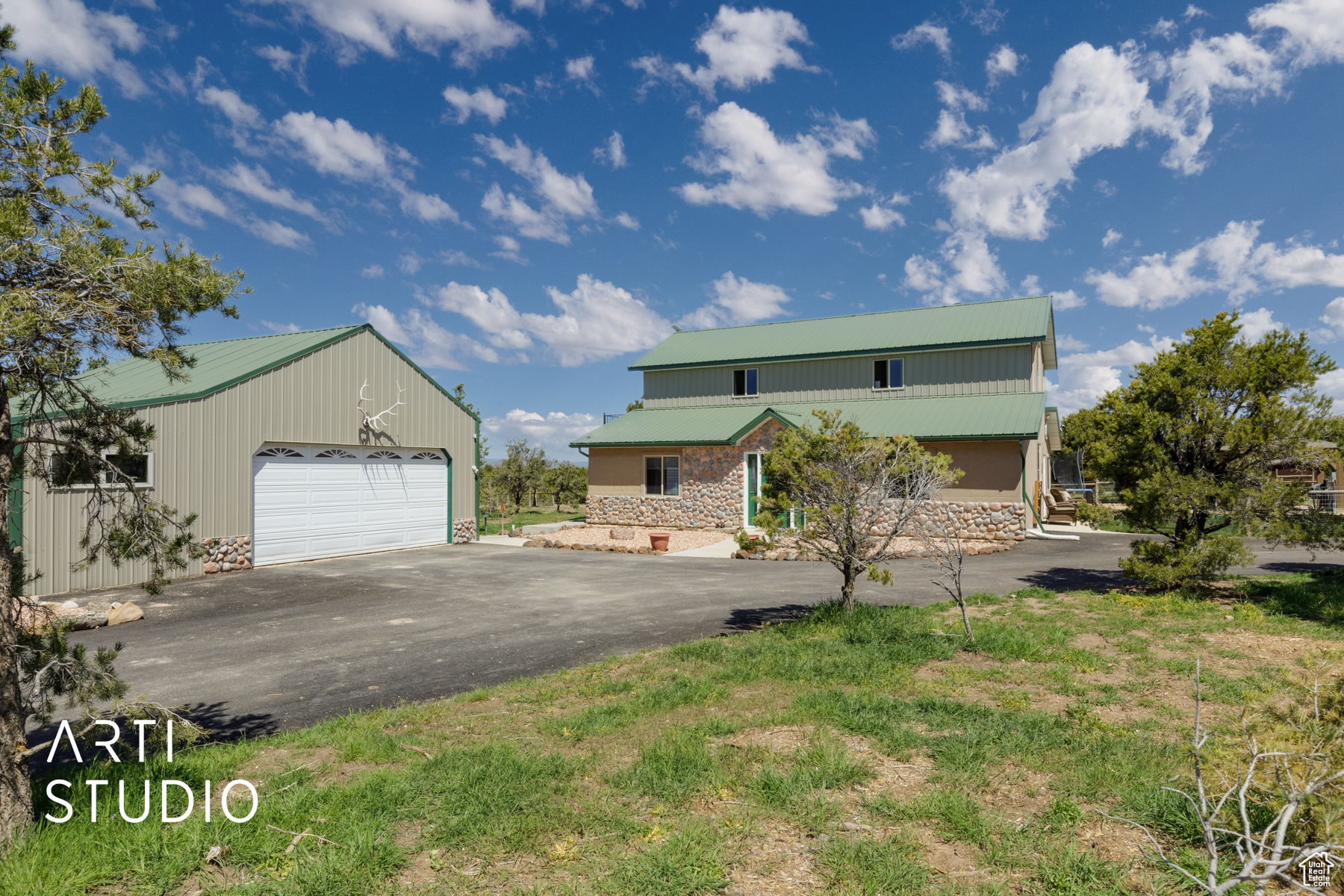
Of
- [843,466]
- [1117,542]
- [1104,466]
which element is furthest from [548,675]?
[1117,542]

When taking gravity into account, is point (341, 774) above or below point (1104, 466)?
below

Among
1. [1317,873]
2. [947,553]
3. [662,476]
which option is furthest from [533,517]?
[1317,873]

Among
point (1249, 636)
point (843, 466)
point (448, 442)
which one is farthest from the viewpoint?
point (448, 442)

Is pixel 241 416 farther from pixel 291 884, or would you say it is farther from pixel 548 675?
pixel 291 884

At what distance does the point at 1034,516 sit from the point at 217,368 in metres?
24.4

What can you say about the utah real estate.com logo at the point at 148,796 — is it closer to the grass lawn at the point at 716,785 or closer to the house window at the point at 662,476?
the grass lawn at the point at 716,785

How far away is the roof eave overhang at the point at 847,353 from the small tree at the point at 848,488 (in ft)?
54.4

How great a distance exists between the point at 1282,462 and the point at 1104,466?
253 centimetres

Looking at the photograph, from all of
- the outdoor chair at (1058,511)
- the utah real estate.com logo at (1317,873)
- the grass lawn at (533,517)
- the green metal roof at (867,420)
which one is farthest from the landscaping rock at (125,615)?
the outdoor chair at (1058,511)

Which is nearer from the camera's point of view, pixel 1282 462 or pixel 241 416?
pixel 1282 462

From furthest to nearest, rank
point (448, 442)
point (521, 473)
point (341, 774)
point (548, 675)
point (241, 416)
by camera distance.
→ point (521, 473) → point (448, 442) → point (241, 416) → point (548, 675) → point (341, 774)

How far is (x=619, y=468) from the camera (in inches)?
1054

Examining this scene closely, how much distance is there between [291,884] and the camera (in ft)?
12.3

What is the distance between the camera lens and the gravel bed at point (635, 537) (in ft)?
69.3
